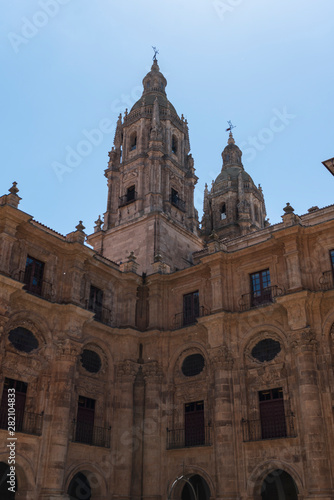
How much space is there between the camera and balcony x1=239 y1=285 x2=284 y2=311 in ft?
85.2

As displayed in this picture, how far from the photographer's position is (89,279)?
28.3 meters

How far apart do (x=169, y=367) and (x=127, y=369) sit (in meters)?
2.47

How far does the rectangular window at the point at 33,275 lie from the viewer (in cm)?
2500

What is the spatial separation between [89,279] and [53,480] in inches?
425

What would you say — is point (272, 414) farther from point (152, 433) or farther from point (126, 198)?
point (126, 198)

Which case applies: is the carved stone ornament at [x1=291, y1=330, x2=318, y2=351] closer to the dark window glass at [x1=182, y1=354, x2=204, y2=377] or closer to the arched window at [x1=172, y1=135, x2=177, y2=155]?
the dark window glass at [x1=182, y1=354, x2=204, y2=377]

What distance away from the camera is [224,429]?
24078 mm

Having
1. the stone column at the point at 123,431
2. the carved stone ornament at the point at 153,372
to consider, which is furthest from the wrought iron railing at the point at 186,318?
the stone column at the point at 123,431

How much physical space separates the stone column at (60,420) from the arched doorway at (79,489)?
272 cm

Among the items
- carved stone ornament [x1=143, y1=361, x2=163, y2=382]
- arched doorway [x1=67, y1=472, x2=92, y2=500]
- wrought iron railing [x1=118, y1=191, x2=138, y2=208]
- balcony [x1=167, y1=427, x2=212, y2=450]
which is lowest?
arched doorway [x1=67, y1=472, x2=92, y2=500]

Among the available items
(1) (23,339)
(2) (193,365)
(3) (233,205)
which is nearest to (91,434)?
(1) (23,339)

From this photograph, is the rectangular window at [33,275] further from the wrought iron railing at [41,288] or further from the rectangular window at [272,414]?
the rectangular window at [272,414]

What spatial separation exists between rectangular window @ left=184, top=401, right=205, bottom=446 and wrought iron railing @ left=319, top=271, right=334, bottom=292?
8978mm

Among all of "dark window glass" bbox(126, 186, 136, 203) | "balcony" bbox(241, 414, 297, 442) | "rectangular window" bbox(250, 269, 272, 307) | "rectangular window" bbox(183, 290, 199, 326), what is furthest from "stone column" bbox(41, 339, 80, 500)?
"dark window glass" bbox(126, 186, 136, 203)
